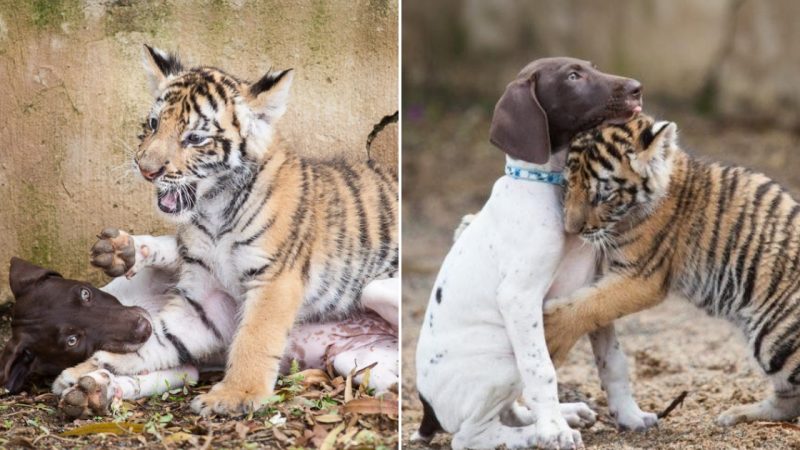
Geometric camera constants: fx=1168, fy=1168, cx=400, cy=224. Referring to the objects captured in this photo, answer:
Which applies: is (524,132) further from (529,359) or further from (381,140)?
(381,140)

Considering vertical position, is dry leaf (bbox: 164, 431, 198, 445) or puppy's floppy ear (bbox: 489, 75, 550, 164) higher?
puppy's floppy ear (bbox: 489, 75, 550, 164)

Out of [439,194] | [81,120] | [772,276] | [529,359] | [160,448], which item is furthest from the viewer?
[439,194]

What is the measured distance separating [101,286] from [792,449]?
3.16 m

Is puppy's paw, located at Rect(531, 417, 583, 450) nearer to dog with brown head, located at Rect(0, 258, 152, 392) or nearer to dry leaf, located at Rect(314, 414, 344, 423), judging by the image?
dry leaf, located at Rect(314, 414, 344, 423)

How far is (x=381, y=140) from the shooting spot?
223 inches

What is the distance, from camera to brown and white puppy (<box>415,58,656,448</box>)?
14.9ft

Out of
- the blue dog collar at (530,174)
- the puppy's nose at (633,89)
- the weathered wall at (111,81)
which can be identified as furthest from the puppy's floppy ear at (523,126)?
the weathered wall at (111,81)

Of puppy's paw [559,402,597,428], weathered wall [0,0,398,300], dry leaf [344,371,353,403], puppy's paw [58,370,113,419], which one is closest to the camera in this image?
puppy's paw [58,370,113,419]

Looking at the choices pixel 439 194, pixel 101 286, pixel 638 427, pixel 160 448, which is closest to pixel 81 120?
pixel 101 286

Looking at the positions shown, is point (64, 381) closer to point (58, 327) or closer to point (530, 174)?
→ point (58, 327)

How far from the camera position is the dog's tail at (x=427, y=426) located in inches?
192

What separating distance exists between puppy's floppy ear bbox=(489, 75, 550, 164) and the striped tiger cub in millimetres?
942

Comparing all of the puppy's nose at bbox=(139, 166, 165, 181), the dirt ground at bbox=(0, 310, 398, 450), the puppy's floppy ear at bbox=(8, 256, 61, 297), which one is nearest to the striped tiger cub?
the puppy's nose at bbox=(139, 166, 165, 181)

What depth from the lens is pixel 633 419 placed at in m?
5.03
